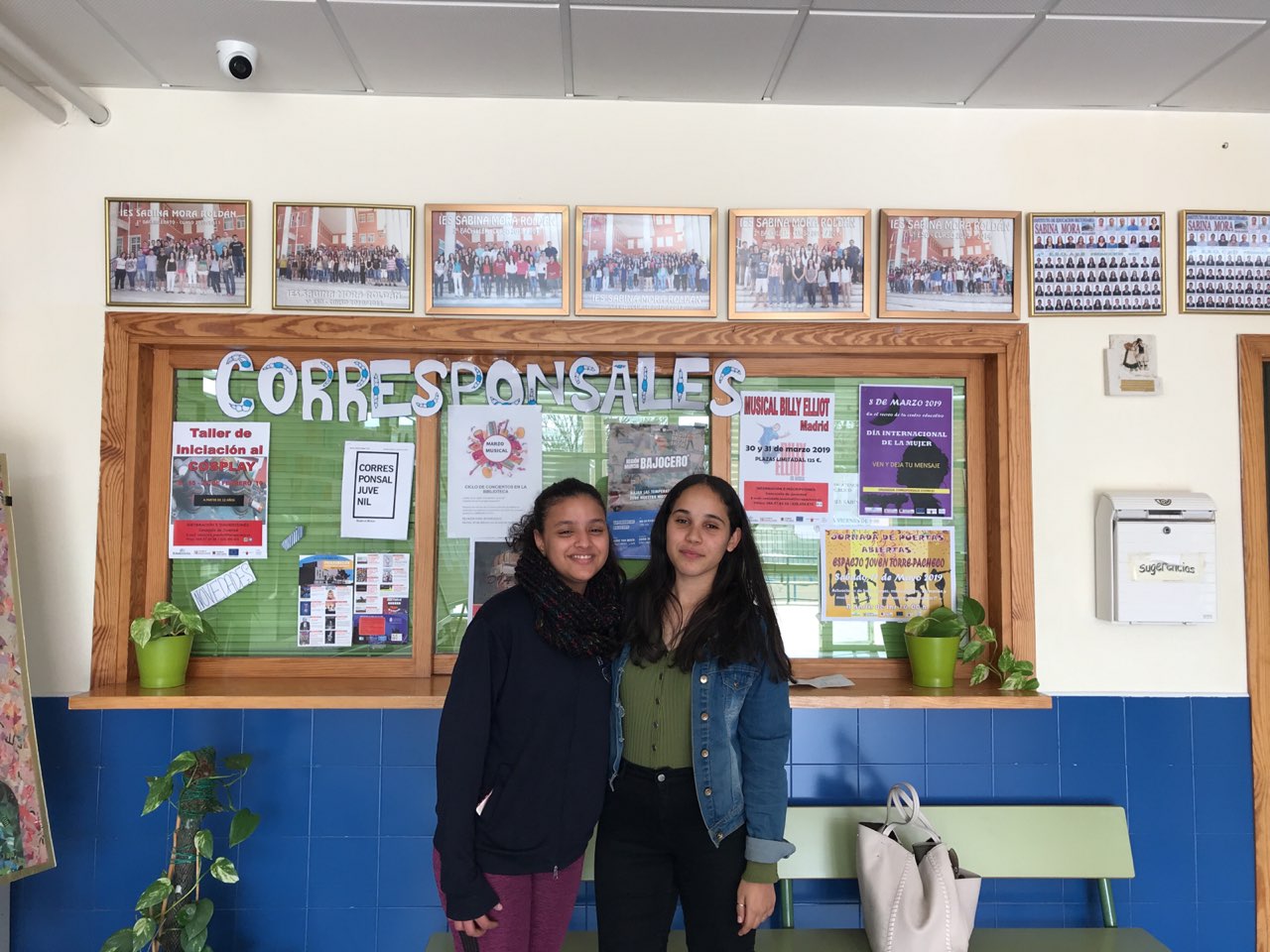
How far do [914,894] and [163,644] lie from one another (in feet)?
7.35

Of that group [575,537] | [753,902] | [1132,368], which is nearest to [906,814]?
[753,902]

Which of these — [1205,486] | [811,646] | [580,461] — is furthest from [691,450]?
[1205,486]

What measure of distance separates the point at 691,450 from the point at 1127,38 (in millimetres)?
1688

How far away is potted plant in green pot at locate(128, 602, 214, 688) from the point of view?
2.68 metres

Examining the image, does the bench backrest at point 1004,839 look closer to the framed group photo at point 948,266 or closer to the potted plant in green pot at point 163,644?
Result: the potted plant in green pot at point 163,644

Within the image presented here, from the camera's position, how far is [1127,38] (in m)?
2.49

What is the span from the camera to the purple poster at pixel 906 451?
2.99m

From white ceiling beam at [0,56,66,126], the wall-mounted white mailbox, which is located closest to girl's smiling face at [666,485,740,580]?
the wall-mounted white mailbox

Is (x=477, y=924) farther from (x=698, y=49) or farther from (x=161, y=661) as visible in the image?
(x=698, y=49)

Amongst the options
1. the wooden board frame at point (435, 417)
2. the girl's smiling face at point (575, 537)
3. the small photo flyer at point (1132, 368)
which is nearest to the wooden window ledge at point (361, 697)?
the wooden board frame at point (435, 417)

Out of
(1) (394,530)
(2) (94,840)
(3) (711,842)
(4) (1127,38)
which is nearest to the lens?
(3) (711,842)

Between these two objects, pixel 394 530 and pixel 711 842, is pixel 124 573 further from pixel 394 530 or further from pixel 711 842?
pixel 711 842

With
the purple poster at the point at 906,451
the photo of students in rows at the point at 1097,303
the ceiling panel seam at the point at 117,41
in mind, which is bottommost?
the purple poster at the point at 906,451

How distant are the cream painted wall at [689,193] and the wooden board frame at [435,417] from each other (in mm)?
75
